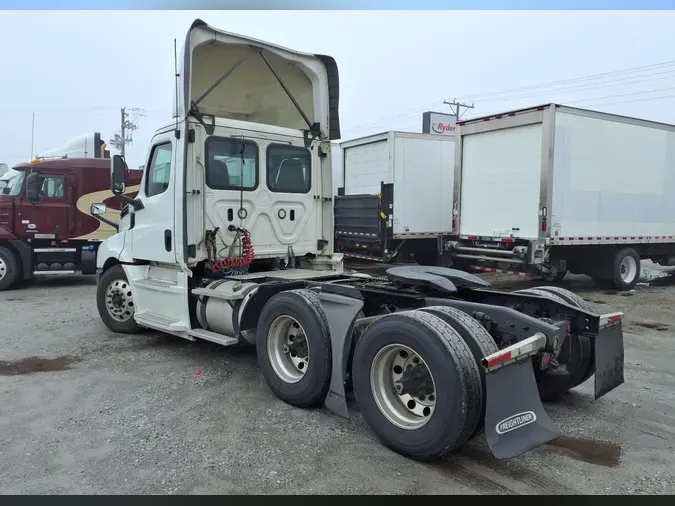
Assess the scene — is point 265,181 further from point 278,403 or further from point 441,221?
point 441,221

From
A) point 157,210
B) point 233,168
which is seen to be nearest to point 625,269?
point 233,168

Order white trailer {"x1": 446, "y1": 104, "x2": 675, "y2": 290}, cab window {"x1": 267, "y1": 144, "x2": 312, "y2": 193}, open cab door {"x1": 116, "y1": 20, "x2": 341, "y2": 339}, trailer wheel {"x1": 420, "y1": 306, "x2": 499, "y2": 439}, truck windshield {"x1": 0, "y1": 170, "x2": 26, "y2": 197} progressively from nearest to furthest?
trailer wheel {"x1": 420, "y1": 306, "x2": 499, "y2": 439} < open cab door {"x1": 116, "y1": 20, "x2": 341, "y2": 339} < cab window {"x1": 267, "y1": 144, "x2": 312, "y2": 193} < white trailer {"x1": 446, "y1": 104, "x2": 675, "y2": 290} < truck windshield {"x1": 0, "y1": 170, "x2": 26, "y2": 197}

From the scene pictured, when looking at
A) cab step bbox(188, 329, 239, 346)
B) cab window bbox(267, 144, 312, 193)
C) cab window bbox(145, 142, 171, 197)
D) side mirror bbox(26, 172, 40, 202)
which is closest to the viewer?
cab step bbox(188, 329, 239, 346)

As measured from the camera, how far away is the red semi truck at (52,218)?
1192 cm

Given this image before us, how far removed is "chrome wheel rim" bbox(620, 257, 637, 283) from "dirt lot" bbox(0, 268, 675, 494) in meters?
6.23

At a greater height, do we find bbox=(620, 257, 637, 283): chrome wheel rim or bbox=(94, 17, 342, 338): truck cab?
bbox=(94, 17, 342, 338): truck cab

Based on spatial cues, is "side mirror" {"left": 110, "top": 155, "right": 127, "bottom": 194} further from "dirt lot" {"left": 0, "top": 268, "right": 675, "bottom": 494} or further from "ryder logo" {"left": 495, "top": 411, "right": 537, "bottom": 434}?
"ryder logo" {"left": 495, "top": 411, "right": 537, "bottom": 434}

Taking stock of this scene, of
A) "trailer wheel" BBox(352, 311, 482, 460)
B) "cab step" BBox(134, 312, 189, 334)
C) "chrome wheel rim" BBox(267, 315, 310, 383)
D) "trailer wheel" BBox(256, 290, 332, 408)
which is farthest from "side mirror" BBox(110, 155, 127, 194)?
"trailer wheel" BBox(352, 311, 482, 460)

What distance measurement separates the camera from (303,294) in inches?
187

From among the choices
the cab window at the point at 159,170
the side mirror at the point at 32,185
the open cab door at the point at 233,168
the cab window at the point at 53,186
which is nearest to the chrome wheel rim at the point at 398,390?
the open cab door at the point at 233,168

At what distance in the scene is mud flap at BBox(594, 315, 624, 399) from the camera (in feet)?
13.3

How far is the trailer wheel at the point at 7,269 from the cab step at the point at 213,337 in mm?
8125

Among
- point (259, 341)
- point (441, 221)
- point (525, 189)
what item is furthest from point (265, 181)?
point (441, 221)

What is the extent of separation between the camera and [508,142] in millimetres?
10820
